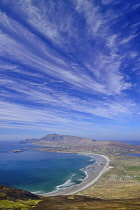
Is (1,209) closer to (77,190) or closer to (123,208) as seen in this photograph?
(123,208)

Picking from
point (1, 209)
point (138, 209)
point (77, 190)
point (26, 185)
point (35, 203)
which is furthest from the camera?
point (26, 185)

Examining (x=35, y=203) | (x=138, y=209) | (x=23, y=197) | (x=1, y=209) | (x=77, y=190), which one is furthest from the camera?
(x=77, y=190)

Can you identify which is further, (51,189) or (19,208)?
(51,189)

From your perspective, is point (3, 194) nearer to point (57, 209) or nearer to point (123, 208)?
point (57, 209)

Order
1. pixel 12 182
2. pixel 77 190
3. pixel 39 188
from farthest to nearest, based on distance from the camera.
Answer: pixel 12 182
pixel 39 188
pixel 77 190

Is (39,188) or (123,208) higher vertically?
(123,208)

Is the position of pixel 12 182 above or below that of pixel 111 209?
below

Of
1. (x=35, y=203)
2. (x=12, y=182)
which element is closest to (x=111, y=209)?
(x=35, y=203)

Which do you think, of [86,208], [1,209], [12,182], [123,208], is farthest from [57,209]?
[12,182]

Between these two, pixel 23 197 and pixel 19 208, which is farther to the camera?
pixel 23 197
